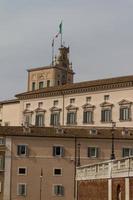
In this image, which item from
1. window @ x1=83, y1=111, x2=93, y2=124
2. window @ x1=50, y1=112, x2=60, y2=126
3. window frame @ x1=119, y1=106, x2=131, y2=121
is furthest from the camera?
window @ x1=50, y1=112, x2=60, y2=126

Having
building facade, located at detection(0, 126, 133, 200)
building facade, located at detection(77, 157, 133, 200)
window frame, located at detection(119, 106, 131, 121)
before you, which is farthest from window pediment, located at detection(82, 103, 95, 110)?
building facade, located at detection(77, 157, 133, 200)

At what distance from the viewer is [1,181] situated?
64.7 metres

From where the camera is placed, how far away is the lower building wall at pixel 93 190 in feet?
130

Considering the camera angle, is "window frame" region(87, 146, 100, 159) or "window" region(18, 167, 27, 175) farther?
"window frame" region(87, 146, 100, 159)

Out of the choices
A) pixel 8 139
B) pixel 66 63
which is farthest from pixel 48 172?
pixel 66 63

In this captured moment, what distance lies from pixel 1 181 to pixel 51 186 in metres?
5.59

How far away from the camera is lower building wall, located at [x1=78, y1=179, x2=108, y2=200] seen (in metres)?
39.7

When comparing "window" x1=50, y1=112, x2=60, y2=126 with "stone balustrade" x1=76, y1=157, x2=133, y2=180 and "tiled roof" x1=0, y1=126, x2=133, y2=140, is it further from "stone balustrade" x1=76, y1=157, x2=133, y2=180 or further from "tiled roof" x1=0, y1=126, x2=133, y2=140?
"stone balustrade" x1=76, y1=157, x2=133, y2=180

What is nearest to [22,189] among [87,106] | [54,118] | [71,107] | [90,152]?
[90,152]

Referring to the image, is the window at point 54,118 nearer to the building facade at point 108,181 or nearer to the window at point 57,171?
the window at point 57,171

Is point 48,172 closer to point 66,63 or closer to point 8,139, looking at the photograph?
point 8,139

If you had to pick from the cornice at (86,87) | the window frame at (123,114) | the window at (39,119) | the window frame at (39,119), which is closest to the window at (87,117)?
the cornice at (86,87)

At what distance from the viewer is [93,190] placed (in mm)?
42656

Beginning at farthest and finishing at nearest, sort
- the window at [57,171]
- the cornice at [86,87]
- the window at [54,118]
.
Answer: the window at [54,118], the cornice at [86,87], the window at [57,171]
